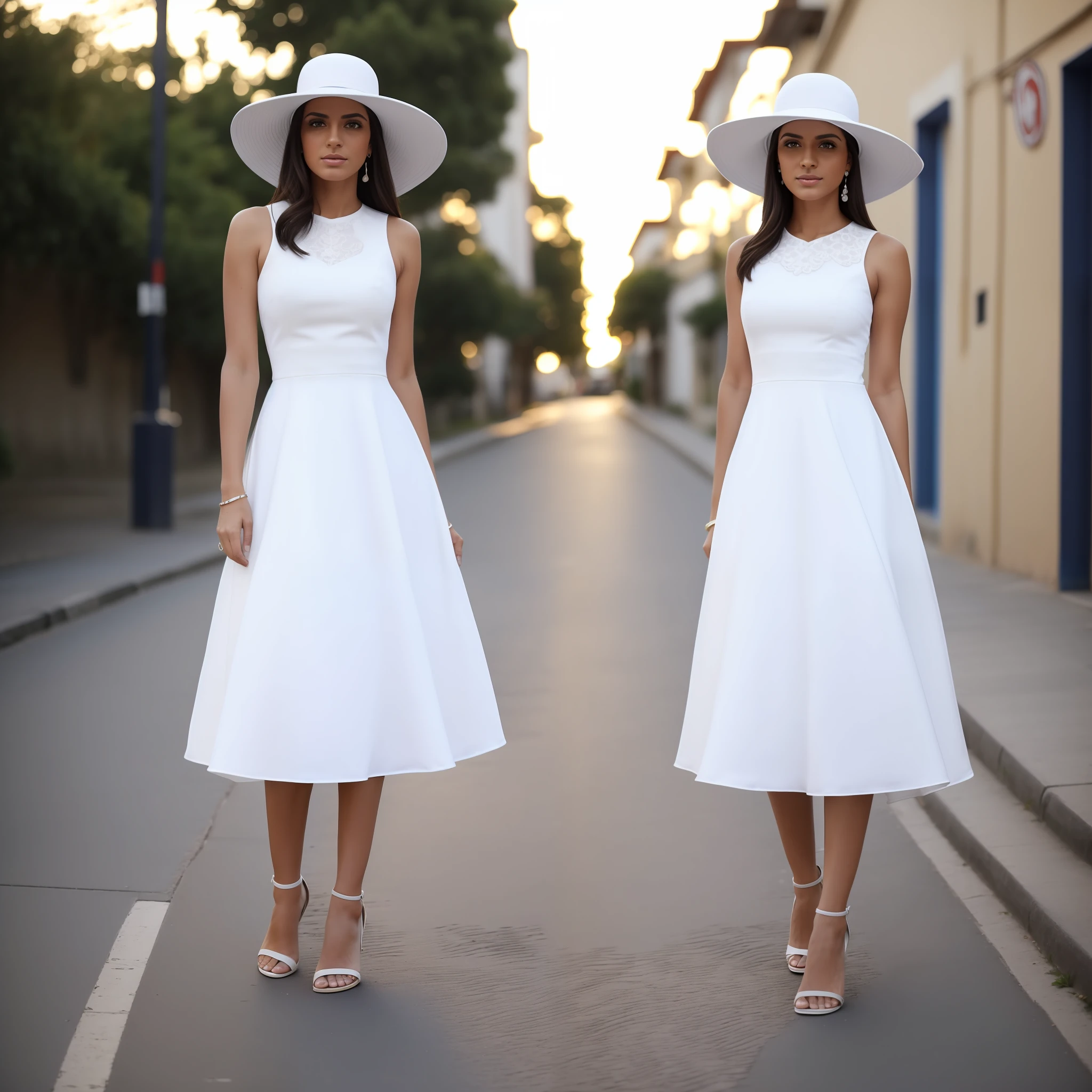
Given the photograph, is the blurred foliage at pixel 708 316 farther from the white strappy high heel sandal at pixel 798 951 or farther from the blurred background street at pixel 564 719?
the white strappy high heel sandal at pixel 798 951

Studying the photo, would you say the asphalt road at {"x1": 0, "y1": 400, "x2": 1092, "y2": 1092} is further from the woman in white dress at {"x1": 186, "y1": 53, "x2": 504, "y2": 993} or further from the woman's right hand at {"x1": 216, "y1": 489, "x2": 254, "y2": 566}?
the woman's right hand at {"x1": 216, "y1": 489, "x2": 254, "y2": 566}

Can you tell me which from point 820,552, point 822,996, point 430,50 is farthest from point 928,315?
point 430,50

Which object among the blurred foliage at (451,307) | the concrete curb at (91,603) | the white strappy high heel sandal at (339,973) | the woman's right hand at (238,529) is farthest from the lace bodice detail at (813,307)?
the blurred foliage at (451,307)

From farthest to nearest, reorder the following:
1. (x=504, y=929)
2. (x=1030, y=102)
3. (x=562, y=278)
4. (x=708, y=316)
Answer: (x=562, y=278), (x=708, y=316), (x=1030, y=102), (x=504, y=929)

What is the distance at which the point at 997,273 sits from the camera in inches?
429

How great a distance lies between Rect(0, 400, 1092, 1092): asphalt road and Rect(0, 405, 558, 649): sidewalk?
2252 millimetres

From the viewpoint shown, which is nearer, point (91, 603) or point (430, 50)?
point (91, 603)

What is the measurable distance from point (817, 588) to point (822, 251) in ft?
2.68

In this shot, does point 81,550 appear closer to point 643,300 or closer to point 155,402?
point 155,402

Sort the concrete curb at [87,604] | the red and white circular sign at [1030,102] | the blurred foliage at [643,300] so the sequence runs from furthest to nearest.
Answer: the blurred foliage at [643,300]
the red and white circular sign at [1030,102]
the concrete curb at [87,604]

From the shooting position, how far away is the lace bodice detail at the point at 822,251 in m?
3.58

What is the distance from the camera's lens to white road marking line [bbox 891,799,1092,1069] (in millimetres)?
3365

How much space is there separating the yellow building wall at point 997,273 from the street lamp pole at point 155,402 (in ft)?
23.0

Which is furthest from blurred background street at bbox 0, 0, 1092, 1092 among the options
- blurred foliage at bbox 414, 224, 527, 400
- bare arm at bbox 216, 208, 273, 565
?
blurred foliage at bbox 414, 224, 527, 400
